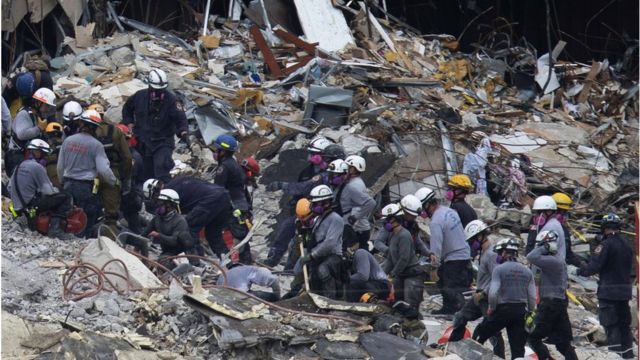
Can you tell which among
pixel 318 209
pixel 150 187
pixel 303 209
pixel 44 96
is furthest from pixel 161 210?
pixel 44 96

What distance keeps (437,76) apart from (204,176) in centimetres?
638

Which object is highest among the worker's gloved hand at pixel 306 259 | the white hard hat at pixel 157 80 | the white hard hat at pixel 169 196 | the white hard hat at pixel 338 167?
the white hard hat at pixel 157 80

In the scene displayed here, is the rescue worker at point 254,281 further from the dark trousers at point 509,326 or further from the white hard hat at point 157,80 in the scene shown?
the white hard hat at point 157,80

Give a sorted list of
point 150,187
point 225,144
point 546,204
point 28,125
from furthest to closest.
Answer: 1. point 225,144
2. point 28,125
3. point 546,204
4. point 150,187

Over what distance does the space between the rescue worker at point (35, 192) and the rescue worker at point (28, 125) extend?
2.53ft

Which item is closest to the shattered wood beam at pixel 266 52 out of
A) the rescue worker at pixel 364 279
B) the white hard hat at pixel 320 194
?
the white hard hat at pixel 320 194

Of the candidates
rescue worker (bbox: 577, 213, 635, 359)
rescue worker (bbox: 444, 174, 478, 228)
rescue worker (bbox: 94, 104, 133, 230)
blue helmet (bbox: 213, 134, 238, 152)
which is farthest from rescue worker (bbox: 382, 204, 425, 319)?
rescue worker (bbox: 94, 104, 133, 230)

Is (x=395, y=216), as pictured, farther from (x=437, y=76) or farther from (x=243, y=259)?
(x=437, y=76)

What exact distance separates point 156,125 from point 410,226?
12.1 feet

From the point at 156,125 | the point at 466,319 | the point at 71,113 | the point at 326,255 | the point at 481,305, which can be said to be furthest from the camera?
the point at 156,125

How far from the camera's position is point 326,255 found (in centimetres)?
1393

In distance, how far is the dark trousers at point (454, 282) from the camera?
50.1 ft

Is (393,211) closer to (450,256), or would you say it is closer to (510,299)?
(450,256)

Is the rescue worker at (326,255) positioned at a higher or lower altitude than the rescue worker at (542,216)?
higher
